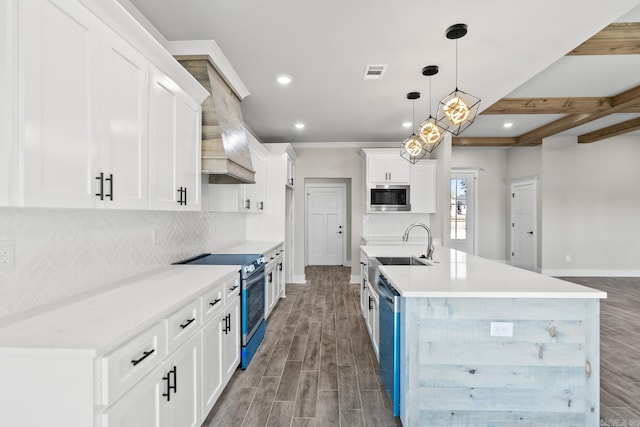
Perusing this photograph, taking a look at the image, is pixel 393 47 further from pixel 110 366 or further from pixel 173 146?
pixel 110 366

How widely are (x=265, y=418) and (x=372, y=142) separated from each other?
514 cm

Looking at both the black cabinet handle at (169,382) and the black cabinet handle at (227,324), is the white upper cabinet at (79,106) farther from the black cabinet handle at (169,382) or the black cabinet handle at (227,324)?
the black cabinet handle at (227,324)

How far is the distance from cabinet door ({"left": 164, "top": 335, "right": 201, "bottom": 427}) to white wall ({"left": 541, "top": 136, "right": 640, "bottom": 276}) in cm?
712

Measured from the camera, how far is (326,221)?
8.00 m

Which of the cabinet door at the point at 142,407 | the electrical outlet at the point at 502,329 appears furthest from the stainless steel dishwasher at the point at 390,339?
the cabinet door at the point at 142,407

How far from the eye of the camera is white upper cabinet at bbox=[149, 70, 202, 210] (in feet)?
6.12

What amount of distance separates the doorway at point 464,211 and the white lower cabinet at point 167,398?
6.77 metres

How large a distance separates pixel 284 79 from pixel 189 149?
57.6 inches

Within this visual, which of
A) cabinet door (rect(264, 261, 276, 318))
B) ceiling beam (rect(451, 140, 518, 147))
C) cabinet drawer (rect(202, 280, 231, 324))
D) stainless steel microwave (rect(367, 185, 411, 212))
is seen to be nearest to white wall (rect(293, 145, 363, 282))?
stainless steel microwave (rect(367, 185, 411, 212))

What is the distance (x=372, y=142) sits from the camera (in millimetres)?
6172

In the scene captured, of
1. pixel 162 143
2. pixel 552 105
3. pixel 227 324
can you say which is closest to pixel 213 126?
pixel 162 143

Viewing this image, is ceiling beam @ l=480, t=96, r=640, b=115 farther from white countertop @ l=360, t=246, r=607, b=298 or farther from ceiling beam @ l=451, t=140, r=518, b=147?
white countertop @ l=360, t=246, r=607, b=298

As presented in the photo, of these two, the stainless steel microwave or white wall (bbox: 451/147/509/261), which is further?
white wall (bbox: 451/147/509/261)

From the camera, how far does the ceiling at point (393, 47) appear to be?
6.99ft
